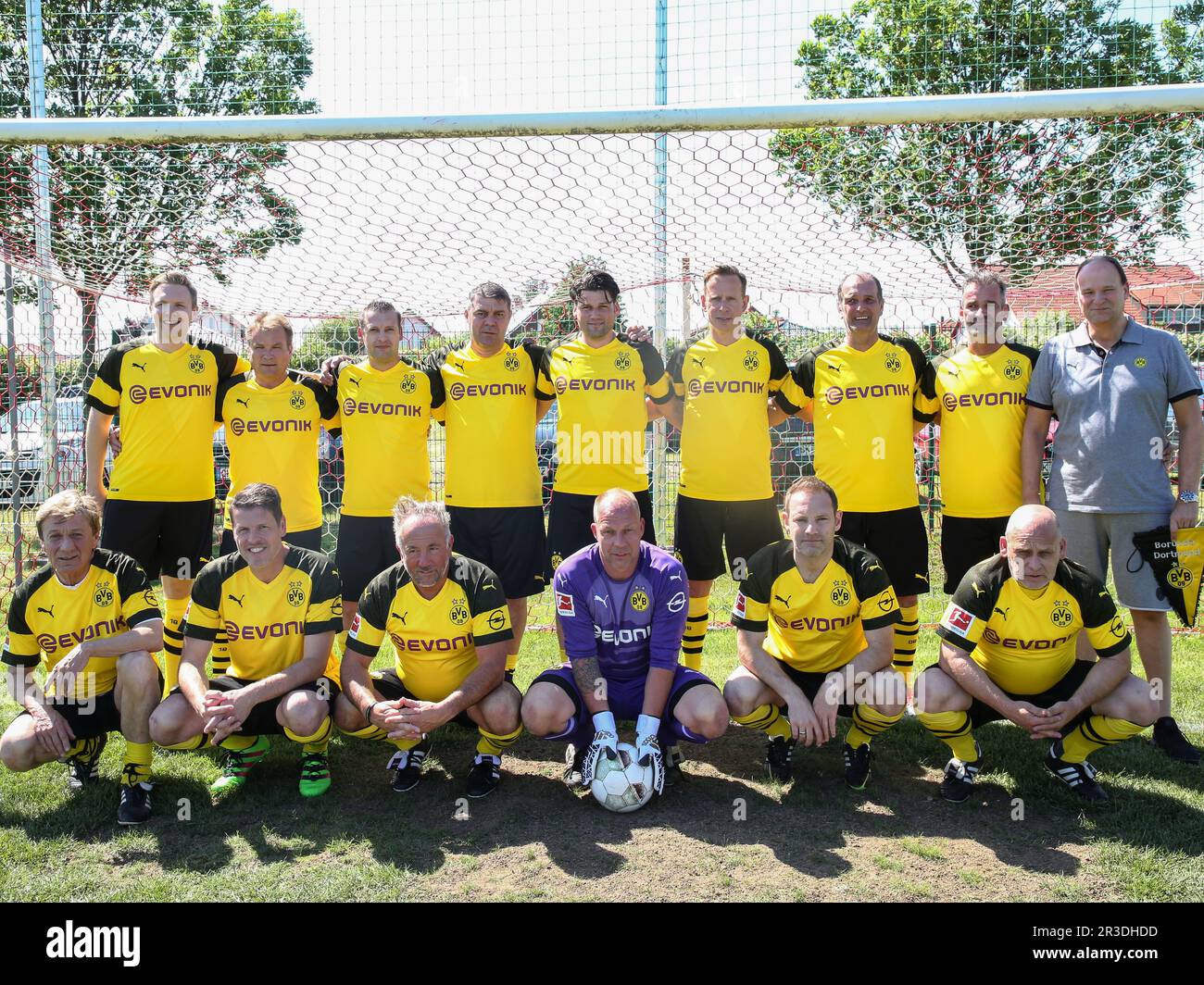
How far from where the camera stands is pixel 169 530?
4.27 metres

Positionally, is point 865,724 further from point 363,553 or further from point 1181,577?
point 363,553

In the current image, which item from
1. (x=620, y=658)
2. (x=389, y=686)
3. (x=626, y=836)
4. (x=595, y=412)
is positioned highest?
(x=595, y=412)

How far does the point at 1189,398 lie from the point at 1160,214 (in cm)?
179

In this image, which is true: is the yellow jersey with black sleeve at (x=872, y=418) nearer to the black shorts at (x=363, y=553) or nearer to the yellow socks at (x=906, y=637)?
the yellow socks at (x=906, y=637)

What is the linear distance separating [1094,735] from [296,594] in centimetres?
310

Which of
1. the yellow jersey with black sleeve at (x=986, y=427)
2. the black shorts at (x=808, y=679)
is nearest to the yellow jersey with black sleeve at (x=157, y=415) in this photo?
the black shorts at (x=808, y=679)

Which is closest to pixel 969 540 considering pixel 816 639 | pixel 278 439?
pixel 816 639

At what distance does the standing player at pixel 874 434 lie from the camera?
4035mm

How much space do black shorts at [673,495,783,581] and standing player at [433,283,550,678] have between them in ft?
2.36

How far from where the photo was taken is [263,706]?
137 inches

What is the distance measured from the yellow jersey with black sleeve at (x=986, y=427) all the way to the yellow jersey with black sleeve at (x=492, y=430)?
194 centimetres

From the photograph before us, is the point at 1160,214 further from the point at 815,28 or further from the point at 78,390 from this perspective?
the point at 78,390

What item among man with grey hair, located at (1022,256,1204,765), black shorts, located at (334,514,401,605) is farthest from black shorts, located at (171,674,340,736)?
man with grey hair, located at (1022,256,1204,765)
